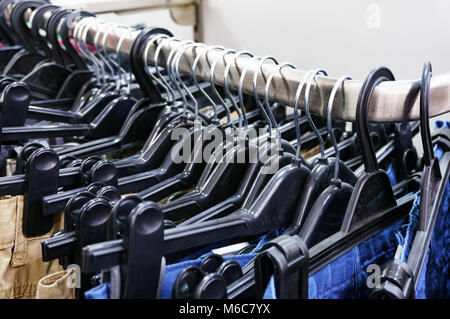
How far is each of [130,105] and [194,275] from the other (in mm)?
521

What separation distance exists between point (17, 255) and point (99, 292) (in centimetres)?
30

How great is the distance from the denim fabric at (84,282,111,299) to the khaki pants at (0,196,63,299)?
0.28 metres

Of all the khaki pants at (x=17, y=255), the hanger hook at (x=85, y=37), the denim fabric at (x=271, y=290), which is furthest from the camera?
the hanger hook at (x=85, y=37)

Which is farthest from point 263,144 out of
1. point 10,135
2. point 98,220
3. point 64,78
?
point 64,78

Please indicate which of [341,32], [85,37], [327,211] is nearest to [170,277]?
[327,211]

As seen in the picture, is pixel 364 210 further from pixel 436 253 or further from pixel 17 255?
pixel 17 255

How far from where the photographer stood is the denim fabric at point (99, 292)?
536 mm

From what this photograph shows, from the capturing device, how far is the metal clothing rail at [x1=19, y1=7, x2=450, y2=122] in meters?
0.60

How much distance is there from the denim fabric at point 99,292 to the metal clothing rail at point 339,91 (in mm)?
307

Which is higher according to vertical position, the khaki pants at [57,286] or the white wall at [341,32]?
the white wall at [341,32]

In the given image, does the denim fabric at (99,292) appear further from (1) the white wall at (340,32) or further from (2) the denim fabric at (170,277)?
(1) the white wall at (340,32)

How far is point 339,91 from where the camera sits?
64cm

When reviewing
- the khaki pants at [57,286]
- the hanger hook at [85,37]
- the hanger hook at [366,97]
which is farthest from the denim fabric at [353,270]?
the hanger hook at [85,37]

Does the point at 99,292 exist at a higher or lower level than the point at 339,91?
lower
